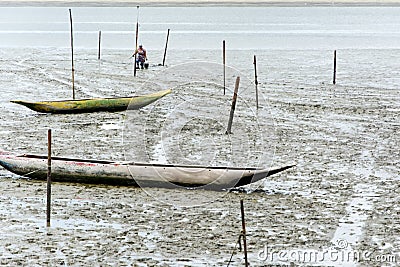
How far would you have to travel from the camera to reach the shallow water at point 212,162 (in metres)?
11.0

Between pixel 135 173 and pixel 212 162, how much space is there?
274 centimetres

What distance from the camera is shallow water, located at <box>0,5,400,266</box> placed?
11008 millimetres

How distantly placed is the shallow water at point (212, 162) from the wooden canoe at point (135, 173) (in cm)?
17

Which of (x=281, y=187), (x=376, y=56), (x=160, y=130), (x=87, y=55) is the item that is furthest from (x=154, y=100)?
(x=376, y=56)

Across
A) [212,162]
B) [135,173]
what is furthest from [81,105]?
[135,173]

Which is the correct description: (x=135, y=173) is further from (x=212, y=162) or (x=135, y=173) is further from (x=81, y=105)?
(x=81, y=105)

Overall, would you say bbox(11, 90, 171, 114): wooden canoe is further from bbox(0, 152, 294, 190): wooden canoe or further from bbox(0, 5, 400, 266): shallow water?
bbox(0, 152, 294, 190): wooden canoe

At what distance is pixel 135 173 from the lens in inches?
542

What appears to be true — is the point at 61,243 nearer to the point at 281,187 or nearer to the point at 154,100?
the point at 281,187

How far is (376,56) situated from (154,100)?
22.1 m

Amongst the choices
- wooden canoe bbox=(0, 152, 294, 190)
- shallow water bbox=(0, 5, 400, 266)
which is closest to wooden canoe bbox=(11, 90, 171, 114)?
shallow water bbox=(0, 5, 400, 266)

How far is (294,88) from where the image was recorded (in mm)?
27188

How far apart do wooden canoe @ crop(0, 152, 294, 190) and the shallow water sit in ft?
0.55

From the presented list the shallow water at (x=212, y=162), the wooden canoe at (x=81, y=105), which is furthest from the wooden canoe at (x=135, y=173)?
the wooden canoe at (x=81, y=105)
